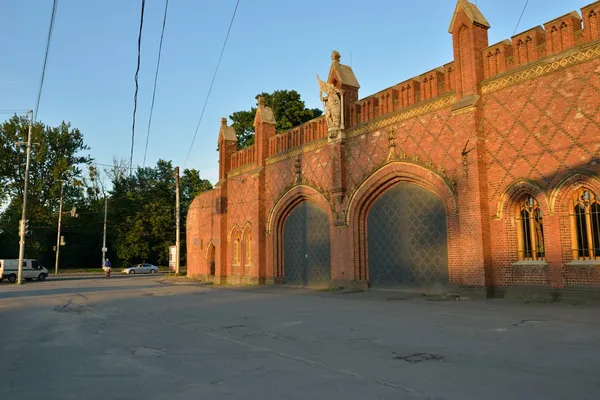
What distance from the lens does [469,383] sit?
18.7 feet

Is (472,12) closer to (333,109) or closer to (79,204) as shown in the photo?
(333,109)

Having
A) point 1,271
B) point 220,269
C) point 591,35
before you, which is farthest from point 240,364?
point 1,271

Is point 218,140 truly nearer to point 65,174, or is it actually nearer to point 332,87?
point 332,87

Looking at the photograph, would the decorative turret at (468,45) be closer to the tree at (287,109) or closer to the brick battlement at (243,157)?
the brick battlement at (243,157)

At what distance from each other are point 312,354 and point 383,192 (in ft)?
43.6

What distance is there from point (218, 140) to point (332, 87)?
43.8 ft

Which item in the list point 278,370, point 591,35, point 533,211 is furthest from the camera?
point 533,211

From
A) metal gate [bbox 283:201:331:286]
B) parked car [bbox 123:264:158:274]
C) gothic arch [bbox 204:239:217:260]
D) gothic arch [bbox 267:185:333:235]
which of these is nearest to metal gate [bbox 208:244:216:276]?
gothic arch [bbox 204:239:217:260]

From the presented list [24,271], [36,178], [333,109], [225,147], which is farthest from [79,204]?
[333,109]

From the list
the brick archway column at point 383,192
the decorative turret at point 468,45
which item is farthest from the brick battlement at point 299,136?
the decorative turret at point 468,45

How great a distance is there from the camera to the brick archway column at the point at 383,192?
1656 cm

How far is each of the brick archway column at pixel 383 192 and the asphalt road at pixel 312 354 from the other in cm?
319

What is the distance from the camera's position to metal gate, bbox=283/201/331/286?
23375 millimetres

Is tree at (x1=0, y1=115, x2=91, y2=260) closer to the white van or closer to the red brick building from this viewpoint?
the white van
